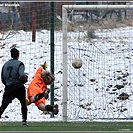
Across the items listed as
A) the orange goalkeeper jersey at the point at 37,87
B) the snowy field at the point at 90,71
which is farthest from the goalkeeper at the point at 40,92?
the snowy field at the point at 90,71

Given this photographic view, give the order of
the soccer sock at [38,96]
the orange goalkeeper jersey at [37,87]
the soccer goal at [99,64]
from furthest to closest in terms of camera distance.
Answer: the soccer goal at [99,64], the orange goalkeeper jersey at [37,87], the soccer sock at [38,96]

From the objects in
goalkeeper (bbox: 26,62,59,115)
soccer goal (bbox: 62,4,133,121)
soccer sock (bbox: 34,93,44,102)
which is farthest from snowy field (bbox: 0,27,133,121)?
soccer sock (bbox: 34,93,44,102)

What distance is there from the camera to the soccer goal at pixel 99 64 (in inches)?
643

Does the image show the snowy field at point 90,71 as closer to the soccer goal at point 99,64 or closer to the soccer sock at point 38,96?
the soccer goal at point 99,64

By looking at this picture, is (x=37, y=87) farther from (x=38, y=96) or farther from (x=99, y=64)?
(x=99, y=64)

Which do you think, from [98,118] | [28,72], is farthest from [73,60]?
[28,72]

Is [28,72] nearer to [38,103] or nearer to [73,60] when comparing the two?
[73,60]

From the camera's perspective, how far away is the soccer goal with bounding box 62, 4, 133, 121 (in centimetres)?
1634

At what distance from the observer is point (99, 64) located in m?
16.7

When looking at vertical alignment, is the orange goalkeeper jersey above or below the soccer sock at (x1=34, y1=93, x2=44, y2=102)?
above

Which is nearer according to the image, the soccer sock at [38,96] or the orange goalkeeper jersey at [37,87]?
the soccer sock at [38,96]

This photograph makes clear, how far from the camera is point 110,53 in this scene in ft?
57.8

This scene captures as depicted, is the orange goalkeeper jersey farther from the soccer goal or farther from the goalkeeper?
the soccer goal

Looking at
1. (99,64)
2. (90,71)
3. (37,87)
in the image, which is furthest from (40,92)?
(90,71)
